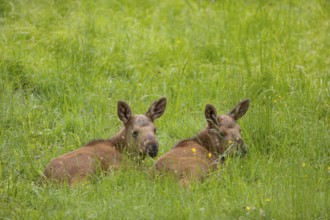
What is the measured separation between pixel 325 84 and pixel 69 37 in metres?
4.03

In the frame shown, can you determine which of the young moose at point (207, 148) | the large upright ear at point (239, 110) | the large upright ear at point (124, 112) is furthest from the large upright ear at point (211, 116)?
the large upright ear at point (124, 112)

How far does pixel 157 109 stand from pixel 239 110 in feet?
3.56

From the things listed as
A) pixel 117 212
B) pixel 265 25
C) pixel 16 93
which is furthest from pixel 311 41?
pixel 117 212

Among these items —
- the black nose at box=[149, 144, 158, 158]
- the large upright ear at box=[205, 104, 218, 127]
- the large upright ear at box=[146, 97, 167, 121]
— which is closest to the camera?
the black nose at box=[149, 144, 158, 158]

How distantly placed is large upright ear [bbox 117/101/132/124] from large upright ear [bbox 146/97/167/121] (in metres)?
0.28

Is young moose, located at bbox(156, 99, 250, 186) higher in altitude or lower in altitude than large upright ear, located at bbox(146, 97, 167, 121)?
lower

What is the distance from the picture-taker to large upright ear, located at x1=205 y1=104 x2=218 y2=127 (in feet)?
34.3

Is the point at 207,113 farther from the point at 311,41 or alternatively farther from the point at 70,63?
the point at 311,41

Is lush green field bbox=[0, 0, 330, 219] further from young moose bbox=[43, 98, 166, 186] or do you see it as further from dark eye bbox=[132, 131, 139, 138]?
dark eye bbox=[132, 131, 139, 138]

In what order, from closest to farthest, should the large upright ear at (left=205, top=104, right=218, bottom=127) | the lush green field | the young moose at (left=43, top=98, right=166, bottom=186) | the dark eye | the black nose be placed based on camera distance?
the lush green field
the young moose at (left=43, top=98, right=166, bottom=186)
the black nose
the dark eye
the large upright ear at (left=205, top=104, right=218, bottom=127)

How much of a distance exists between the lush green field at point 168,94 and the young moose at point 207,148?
203mm

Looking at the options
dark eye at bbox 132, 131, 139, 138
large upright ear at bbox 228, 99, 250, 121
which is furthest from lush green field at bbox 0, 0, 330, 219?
dark eye at bbox 132, 131, 139, 138

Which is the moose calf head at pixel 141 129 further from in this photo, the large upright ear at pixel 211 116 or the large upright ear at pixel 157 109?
the large upright ear at pixel 211 116

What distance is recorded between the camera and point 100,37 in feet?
44.9
